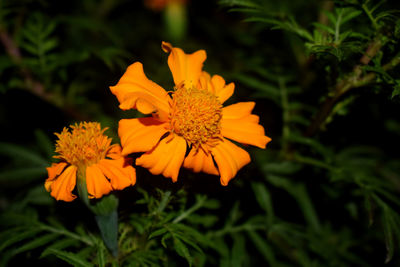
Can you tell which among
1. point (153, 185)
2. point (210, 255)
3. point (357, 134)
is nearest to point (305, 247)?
point (210, 255)

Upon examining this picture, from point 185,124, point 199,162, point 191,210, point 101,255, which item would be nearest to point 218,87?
point 185,124

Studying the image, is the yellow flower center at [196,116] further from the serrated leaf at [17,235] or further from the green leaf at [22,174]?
the green leaf at [22,174]

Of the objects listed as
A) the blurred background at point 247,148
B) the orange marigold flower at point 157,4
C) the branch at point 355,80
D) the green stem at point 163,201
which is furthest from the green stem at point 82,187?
the orange marigold flower at point 157,4

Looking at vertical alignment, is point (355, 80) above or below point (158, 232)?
above

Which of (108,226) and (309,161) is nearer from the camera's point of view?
(108,226)

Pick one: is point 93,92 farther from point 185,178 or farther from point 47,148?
point 185,178

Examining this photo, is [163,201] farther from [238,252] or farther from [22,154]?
[22,154]
